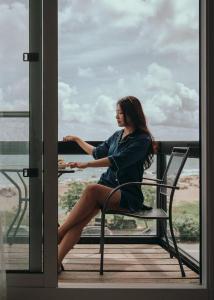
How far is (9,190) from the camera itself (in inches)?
111

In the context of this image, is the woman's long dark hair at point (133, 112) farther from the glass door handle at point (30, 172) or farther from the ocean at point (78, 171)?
the glass door handle at point (30, 172)

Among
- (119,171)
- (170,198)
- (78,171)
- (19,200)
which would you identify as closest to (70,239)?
(119,171)

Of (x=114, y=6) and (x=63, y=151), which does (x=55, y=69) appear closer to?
(x=63, y=151)

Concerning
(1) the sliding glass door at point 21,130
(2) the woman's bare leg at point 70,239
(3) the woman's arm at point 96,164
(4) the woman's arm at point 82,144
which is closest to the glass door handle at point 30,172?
(1) the sliding glass door at point 21,130

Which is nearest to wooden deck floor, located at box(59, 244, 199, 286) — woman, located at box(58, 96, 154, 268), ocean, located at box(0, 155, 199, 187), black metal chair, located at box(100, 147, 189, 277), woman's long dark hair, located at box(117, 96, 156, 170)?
black metal chair, located at box(100, 147, 189, 277)

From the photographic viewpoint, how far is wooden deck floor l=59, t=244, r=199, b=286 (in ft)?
11.5

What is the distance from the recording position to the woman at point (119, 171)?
3.90 metres

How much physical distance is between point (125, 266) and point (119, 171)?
2.57 feet

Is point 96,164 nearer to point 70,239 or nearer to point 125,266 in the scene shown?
point 70,239

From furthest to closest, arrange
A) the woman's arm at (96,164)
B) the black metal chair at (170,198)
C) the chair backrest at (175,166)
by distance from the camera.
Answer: the woman's arm at (96,164), the chair backrest at (175,166), the black metal chair at (170,198)

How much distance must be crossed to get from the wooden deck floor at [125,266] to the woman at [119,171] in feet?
0.81

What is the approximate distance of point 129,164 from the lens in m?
4.09

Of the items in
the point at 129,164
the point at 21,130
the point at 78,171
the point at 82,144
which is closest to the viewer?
the point at 21,130

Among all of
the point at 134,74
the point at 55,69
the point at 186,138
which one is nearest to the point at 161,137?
the point at 186,138
